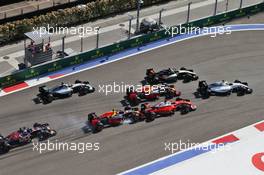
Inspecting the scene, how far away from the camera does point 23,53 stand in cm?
5862

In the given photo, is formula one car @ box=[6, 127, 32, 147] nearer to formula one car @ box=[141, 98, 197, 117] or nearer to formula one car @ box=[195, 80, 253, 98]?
formula one car @ box=[141, 98, 197, 117]

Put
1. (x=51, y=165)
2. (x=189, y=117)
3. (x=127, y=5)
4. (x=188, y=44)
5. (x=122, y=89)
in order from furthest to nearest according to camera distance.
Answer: (x=127, y=5) → (x=188, y=44) → (x=122, y=89) → (x=189, y=117) → (x=51, y=165)

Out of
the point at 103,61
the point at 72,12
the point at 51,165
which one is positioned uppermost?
the point at 72,12

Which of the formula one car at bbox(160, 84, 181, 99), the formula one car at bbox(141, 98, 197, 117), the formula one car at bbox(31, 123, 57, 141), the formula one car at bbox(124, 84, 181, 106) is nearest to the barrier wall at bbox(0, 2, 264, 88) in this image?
the formula one car at bbox(124, 84, 181, 106)

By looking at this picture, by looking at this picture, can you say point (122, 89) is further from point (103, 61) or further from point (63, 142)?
point (63, 142)

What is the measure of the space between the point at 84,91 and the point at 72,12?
1459 centimetres

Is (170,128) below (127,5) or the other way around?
below

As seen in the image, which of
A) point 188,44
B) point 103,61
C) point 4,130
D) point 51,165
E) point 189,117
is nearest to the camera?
point 51,165

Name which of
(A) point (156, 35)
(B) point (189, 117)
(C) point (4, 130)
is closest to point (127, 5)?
(A) point (156, 35)

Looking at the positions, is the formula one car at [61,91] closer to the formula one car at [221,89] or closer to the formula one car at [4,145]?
the formula one car at [4,145]

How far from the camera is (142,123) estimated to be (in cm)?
4931

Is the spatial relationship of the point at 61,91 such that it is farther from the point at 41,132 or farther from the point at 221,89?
the point at 221,89

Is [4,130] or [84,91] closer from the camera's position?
[4,130]

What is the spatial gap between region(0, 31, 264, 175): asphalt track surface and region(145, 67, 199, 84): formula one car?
0.81 m
